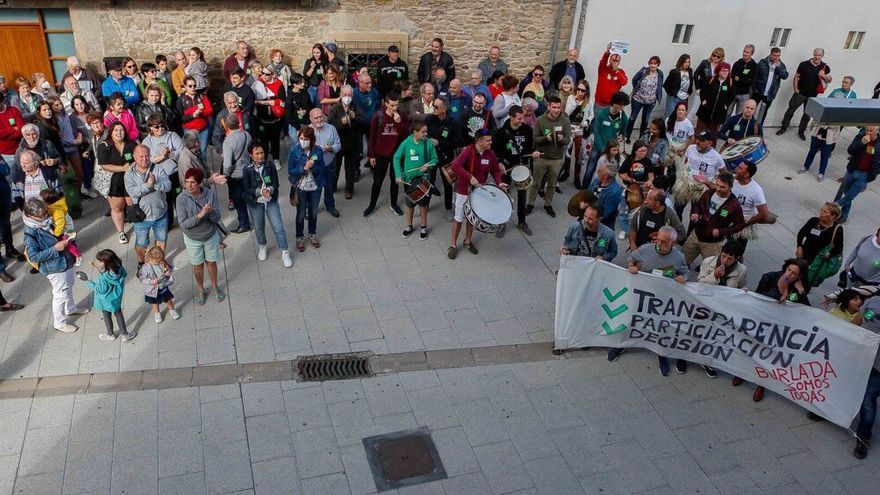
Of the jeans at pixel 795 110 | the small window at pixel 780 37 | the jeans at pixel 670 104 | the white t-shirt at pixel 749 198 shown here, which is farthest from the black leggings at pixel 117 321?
the jeans at pixel 795 110

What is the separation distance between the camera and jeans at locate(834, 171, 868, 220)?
11.1 meters

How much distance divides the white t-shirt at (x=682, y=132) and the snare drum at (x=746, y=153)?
594mm

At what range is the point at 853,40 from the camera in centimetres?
1511

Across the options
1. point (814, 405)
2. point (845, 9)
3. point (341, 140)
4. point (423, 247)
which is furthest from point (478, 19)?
point (814, 405)

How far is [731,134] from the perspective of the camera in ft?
40.7

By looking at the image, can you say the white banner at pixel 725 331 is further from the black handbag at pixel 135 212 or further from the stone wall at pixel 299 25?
the stone wall at pixel 299 25

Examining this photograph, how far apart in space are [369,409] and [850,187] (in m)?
8.54

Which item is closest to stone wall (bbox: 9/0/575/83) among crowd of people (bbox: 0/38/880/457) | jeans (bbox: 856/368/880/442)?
crowd of people (bbox: 0/38/880/457)

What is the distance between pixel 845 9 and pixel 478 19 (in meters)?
7.60

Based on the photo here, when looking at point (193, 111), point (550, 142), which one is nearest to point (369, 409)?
point (550, 142)

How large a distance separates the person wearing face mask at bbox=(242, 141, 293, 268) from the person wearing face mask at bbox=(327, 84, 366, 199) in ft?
5.36

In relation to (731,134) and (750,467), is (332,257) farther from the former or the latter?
(731,134)

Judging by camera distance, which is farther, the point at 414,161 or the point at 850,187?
the point at 850,187

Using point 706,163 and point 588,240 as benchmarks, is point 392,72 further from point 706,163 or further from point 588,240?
point 588,240
